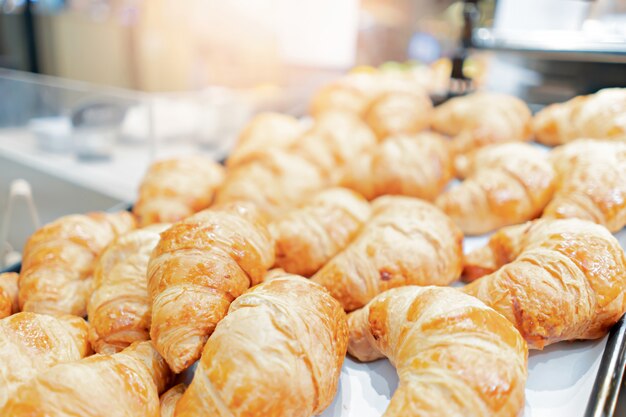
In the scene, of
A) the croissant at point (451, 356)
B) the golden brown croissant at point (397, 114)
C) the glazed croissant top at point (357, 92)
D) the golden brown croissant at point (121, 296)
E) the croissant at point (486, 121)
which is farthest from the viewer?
the glazed croissant top at point (357, 92)

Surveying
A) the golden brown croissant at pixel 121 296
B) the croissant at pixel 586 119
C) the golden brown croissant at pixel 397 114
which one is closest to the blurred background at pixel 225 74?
the croissant at pixel 586 119

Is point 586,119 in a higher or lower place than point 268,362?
higher

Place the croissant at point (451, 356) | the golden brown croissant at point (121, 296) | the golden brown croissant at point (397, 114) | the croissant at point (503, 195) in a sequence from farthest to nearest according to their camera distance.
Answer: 1. the golden brown croissant at point (397, 114)
2. the croissant at point (503, 195)
3. the golden brown croissant at point (121, 296)
4. the croissant at point (451, 356)

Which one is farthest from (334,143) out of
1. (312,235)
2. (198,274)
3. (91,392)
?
(91,392)

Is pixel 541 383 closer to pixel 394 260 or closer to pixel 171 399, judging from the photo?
pixel 394 260

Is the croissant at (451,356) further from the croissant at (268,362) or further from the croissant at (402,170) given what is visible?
the croissant at (402,170)

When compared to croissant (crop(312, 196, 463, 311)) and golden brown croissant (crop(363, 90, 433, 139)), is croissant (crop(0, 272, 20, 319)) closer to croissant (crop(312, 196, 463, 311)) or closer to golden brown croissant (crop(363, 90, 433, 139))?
croissant (crop(312, 196, 463, 311))
